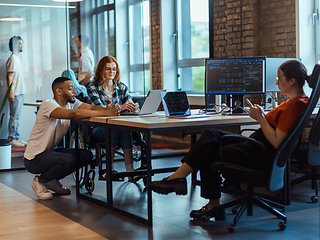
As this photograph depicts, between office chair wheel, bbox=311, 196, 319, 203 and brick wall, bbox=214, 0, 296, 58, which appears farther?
brick wall, bbox=214, 0, 296, 58

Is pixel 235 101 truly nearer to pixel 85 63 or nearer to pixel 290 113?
pixel 290 113

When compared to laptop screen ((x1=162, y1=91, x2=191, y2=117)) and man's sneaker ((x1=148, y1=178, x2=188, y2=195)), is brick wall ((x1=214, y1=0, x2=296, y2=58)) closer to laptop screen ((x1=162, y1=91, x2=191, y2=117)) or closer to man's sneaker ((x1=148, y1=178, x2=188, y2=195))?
laptop screen ((x1=162, y1=91, x2=191, y2=117))

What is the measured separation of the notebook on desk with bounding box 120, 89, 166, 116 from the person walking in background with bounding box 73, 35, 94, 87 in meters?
2.02

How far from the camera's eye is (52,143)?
4.01 metres

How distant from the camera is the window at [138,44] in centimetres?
601

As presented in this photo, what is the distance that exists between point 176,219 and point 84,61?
313 cm

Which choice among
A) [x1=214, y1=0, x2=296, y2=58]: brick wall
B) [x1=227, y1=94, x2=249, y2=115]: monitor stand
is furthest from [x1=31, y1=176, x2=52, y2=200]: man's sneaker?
[x1=214, y1=0, x2=296, y2=58]: brick wall

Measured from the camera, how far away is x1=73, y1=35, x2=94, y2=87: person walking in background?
574 centimetres

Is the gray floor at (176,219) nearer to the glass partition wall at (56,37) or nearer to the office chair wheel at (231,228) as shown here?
the office chair wheel at (231,228)

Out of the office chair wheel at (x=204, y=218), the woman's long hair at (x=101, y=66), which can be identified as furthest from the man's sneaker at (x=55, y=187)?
the office chair wheel at (x=204, y=218)

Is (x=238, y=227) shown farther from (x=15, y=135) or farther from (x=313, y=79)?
(x=15, y=135)

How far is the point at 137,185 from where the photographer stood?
4465 millimetres

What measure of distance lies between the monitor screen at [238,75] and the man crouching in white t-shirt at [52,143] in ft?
3.32

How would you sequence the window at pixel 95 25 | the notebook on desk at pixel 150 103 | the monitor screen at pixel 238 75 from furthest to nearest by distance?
the window at pixel 95 25, the monitor screen at pixel 238 75, the notebook on desk at pixel 150 103
